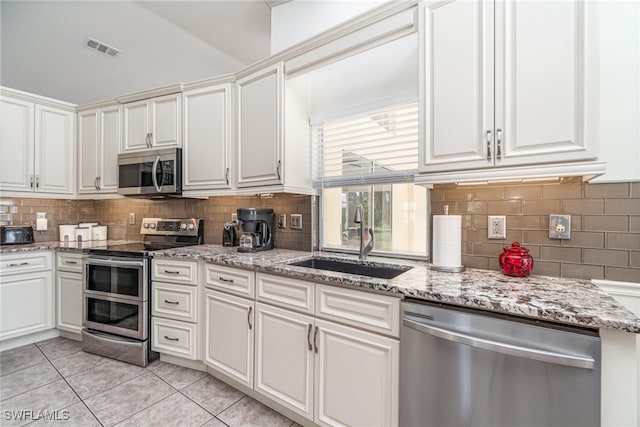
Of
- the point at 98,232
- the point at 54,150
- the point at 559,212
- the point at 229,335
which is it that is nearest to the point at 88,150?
the point at 54,150

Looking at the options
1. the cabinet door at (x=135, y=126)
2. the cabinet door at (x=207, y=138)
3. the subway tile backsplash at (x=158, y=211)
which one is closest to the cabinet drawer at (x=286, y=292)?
the subway tile backsplash at (x=158, y=211)

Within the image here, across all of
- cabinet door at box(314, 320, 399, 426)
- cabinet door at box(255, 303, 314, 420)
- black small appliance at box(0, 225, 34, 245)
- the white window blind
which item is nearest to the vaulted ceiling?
the white window blind

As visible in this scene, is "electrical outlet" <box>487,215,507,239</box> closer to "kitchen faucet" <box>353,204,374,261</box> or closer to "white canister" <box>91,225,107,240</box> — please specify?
"kitchen faucet" <box>353,204,374,261</box>

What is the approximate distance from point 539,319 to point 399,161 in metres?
1.22

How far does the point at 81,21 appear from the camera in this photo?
9.30 feet

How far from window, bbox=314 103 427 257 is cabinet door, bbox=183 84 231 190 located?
790 millimetres

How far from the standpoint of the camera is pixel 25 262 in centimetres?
264

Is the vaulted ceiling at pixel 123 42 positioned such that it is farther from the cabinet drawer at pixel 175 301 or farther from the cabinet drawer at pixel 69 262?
the cabinet drawer at pixel 175 301

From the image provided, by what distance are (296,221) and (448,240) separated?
4.10ft

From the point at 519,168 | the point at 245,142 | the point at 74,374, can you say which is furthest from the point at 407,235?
the point at 74,374

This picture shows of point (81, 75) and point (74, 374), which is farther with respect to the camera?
point (81, 75)

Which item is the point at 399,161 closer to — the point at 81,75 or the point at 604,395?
the point at 604,395

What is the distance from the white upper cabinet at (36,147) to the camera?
2775 mm

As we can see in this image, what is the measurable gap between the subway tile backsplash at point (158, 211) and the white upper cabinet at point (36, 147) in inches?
11.3
